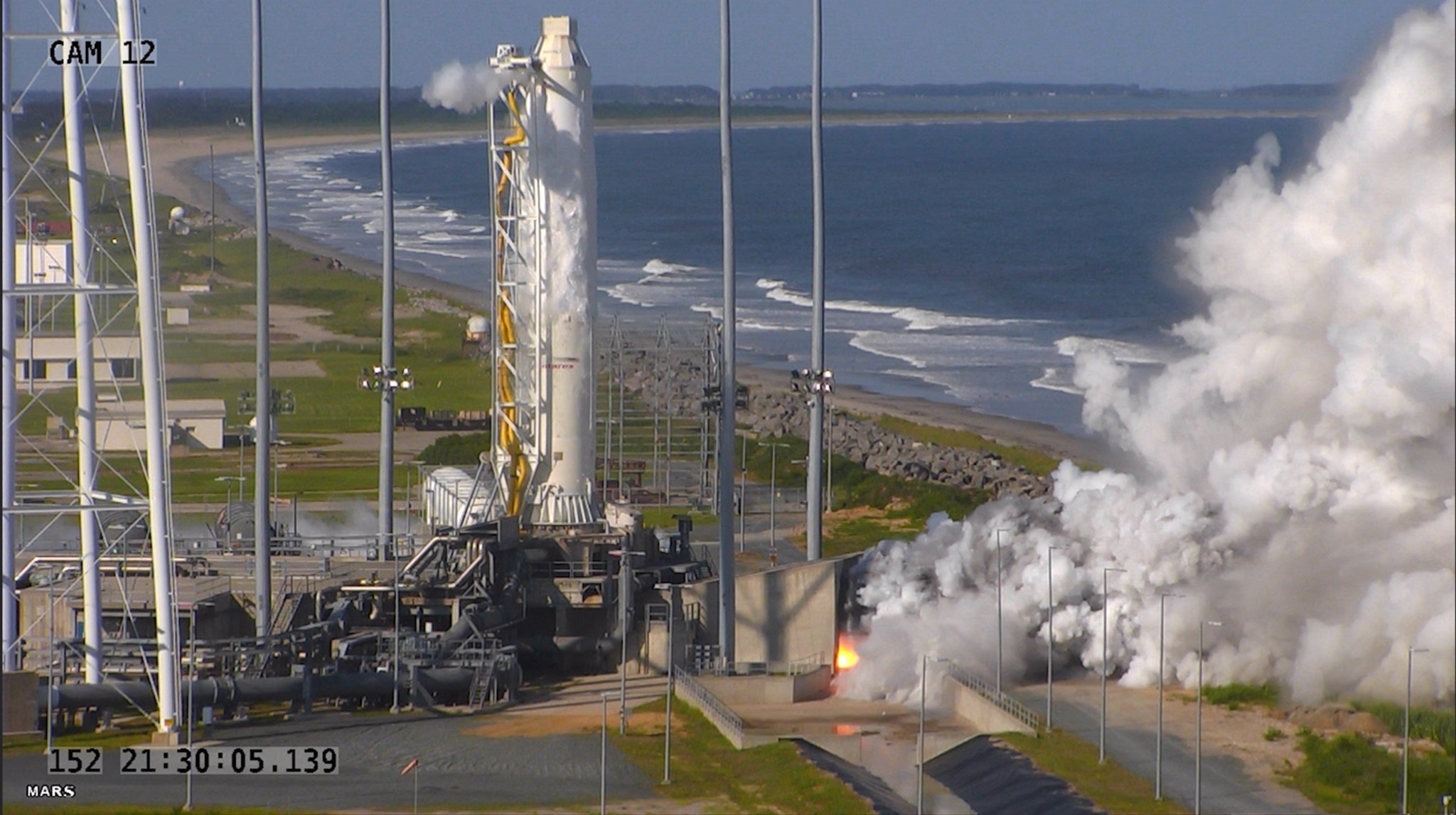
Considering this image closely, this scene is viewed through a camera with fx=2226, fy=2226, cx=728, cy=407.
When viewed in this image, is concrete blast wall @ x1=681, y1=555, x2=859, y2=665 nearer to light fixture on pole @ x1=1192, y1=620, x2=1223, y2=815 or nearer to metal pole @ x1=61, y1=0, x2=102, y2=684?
light fixture on pole @ x1=1192, y1=620, x2=1223, y2=815

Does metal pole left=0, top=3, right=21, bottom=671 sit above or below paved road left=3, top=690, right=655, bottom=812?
above

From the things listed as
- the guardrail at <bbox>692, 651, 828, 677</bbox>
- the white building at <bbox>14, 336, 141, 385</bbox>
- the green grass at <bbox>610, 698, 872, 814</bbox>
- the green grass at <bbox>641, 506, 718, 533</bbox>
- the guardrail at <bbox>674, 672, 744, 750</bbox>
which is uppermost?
the white building at <bbox>14, 336, 141, 385</bbox>

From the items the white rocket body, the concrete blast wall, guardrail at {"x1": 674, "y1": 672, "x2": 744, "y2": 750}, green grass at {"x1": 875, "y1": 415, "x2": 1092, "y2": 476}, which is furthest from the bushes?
guardrail at {"x1": 674, "y1": 672, "x2": 744, "y2": 750}

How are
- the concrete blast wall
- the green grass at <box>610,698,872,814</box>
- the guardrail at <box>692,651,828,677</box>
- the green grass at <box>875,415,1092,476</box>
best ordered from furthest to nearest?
the green grass at <box>875,415,1092,476</box> < the concrete blast wall < the guardrail at <box>692,651,828,677</box> < the green grass at <box>610,698,872,814</box>

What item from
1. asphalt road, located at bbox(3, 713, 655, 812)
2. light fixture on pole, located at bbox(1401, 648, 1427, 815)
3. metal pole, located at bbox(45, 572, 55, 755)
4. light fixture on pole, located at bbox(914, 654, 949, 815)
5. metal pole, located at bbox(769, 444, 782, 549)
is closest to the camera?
light fixture on pole, located at bbox(1401, 648, 1427, 815)

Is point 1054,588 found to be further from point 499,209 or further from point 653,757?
point 499,209

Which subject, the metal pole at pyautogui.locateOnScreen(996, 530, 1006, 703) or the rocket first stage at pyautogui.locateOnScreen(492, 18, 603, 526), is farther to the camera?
the rocket first stage at pyautogui.locateOnScreen(492, 18, 603, 526)

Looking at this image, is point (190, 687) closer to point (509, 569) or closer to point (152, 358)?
point (152, 358)
